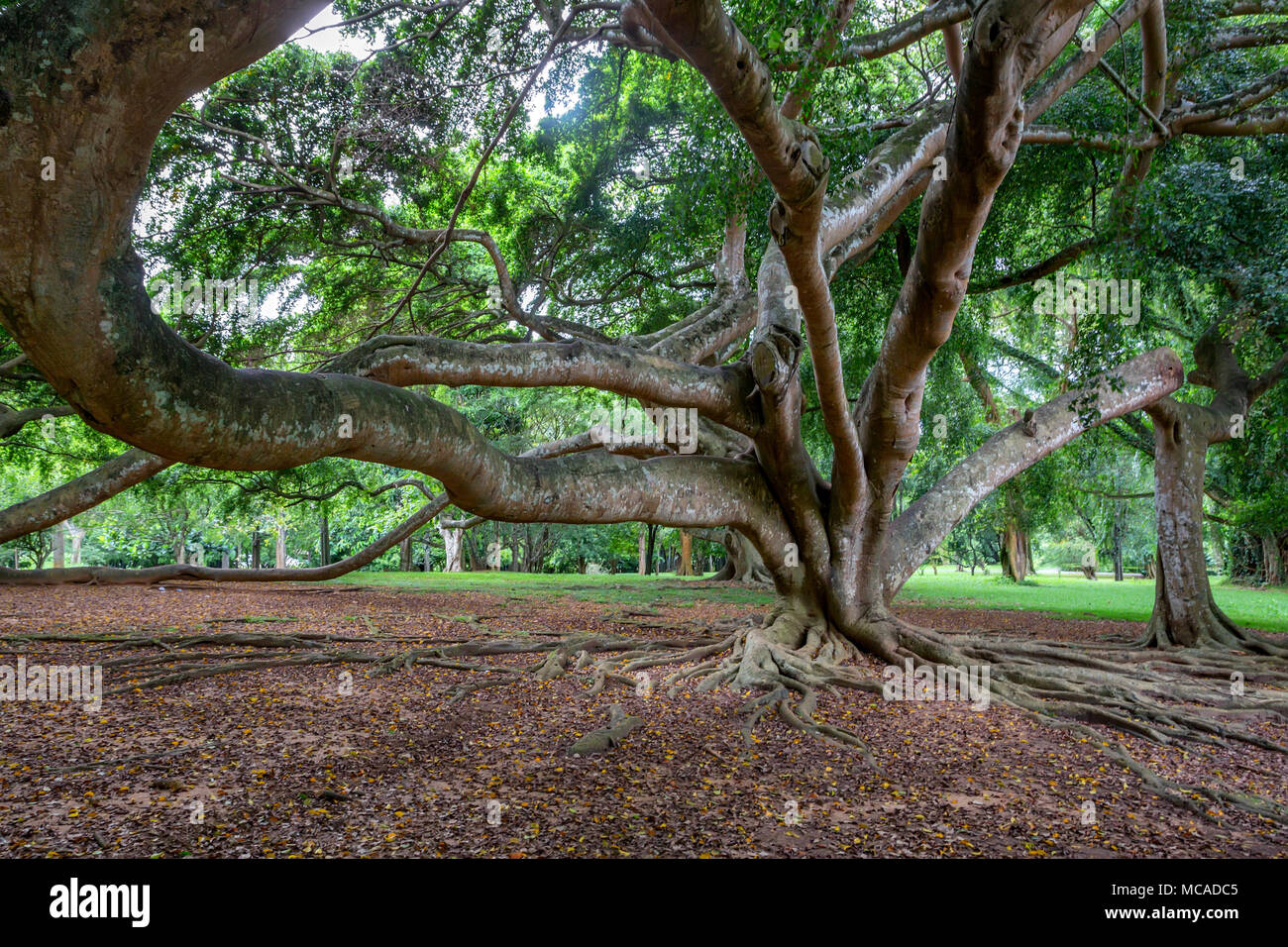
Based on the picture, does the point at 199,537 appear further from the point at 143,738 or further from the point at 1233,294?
the point at 1233,294

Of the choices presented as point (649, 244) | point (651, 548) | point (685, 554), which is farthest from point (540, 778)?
point (651, 548)

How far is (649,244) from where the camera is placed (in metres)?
10.5

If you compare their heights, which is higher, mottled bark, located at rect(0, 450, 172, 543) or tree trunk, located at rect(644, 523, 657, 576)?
mottled bark, located at rect(0, 450, 172, 543)

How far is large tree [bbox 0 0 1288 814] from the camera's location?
108 inches

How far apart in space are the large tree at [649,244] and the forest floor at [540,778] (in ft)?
2.42

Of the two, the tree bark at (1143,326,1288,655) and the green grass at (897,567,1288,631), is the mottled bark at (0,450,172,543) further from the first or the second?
the green grass at (897,567,1288,631)

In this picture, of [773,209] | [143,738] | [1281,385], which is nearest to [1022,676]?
[773,209]

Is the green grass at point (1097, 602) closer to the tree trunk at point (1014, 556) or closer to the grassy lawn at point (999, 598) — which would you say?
the grassy lawn at point (999, 598)

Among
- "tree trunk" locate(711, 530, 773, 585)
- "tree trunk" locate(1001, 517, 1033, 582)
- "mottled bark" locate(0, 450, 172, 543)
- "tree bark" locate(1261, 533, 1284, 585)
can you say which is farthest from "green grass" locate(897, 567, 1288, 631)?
"mottled bark" locate(0, 450, 172, 543)

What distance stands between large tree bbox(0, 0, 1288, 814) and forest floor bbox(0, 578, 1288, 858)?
74 centimetres

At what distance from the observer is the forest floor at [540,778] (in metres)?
2.90

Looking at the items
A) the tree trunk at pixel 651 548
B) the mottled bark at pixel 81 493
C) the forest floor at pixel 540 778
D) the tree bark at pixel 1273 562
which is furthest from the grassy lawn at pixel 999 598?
the tree trunk at pixel 651 548

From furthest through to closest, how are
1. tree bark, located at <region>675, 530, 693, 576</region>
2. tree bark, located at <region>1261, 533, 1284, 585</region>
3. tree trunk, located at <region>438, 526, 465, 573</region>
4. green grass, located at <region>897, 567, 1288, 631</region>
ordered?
1. tree trunk, located at <region>438, 526, 465, 573</region>
2. tree bark, located at <region>675, 530, 693, 576</region>
3. tree bark, located at <region>1261, 533, 1284, 585</region>
4. green grass, located at <region>897, 567, 1288, 631</region>
